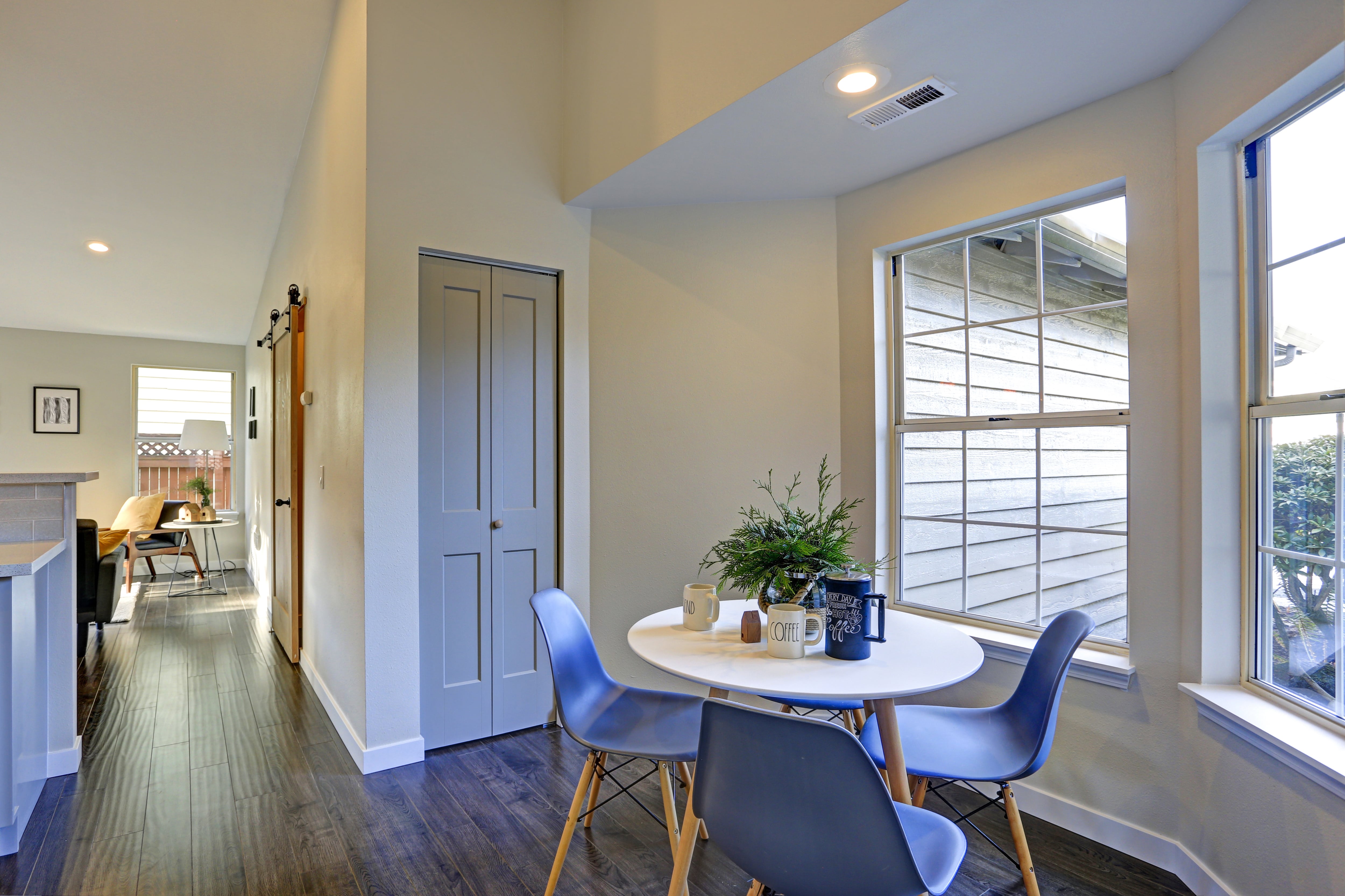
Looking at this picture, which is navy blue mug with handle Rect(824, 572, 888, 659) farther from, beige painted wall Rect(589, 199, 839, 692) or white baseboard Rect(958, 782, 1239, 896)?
Answer: beige painted wall Rect(589, 199, 839, 692)

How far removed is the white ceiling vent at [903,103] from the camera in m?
2.12

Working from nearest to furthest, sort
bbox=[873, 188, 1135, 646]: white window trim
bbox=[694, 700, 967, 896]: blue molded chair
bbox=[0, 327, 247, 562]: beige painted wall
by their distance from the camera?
bbox=[694, 700, 967, 896]: blue molded chair
bbox=[873, 188, 1135, 646]: white window trim
bbox=[0, 327, 247, 562]: beige painted wall

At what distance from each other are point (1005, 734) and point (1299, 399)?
1134 millimetres

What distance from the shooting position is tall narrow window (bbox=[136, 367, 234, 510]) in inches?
290

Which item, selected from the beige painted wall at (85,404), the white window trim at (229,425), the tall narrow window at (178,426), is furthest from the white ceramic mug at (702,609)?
the beige painted wall at (85,404)

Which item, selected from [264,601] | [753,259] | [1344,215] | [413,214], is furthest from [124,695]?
[1344,215]

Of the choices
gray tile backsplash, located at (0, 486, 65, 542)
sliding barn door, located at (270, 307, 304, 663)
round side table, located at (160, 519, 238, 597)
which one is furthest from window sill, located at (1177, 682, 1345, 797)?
round side table, located at (160, 519, 238, 597)

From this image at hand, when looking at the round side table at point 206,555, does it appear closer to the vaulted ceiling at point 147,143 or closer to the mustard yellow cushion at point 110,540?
the mustard yellow cushion at point 110,540

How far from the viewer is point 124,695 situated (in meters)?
3.51

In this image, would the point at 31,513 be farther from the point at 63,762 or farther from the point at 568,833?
the point at 568,833

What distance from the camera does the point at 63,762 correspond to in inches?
104

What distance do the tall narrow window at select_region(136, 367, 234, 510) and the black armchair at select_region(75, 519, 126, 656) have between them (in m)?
2.65

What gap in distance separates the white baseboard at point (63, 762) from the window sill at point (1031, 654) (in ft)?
10.6

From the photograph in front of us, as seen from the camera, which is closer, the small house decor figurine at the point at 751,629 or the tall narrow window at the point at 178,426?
the small house decor figurine at the point at 751,629
